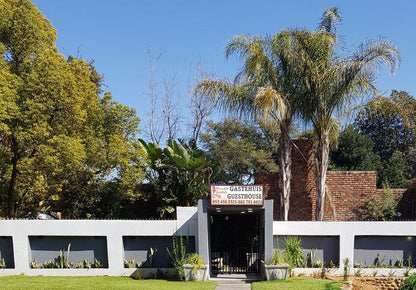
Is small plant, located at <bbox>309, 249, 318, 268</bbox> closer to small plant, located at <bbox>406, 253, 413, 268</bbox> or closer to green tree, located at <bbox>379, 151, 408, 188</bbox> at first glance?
small plant, located at <bbox>406, 253, 413, 268</bbox>

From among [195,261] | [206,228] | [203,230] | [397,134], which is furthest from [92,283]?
[397,134]

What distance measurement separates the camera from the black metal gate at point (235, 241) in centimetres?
1666

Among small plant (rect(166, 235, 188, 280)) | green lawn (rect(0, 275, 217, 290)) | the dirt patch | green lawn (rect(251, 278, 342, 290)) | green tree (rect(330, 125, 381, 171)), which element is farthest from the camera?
green tree (rect(330, 125, 381, 171))

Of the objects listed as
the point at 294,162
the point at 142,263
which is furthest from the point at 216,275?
the point at 294,162

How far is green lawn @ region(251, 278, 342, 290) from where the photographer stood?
11781mm

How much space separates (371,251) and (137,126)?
10.9 m

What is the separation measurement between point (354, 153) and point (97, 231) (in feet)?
74.1

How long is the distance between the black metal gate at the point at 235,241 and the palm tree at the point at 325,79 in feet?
9.29

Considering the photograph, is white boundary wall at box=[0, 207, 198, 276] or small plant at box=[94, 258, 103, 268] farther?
small plant at box=[94, 258, 103, 268]

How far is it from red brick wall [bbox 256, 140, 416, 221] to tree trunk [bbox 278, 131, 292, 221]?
183 centimetres

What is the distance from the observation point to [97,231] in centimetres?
1491

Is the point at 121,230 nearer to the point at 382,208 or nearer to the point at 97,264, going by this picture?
the point at 97,264

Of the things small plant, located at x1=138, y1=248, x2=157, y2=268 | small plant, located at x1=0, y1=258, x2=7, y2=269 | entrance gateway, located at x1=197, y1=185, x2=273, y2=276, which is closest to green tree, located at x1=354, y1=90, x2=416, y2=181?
entrance gateway, located at x1=197, y1=185, x2=273, y2=276

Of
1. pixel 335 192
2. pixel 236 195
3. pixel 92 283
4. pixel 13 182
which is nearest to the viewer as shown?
pixel 92 283
